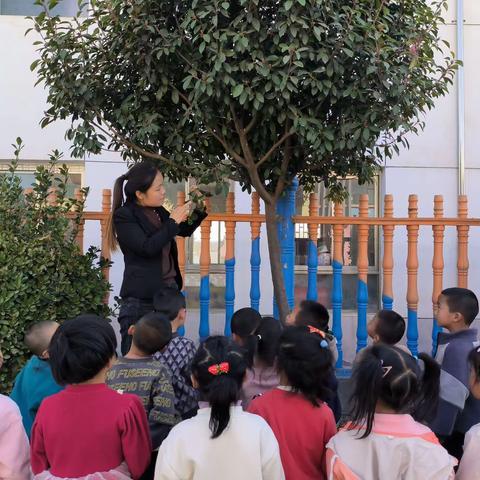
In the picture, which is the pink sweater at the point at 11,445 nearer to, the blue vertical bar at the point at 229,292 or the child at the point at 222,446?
the child at the point at 222,446

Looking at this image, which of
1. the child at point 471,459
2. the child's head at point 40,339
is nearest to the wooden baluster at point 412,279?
the child at point 471,459

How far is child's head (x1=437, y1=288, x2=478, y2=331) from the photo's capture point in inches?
124

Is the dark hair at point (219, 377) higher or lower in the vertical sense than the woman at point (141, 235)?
lower

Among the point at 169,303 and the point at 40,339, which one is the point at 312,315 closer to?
the point at 169,303

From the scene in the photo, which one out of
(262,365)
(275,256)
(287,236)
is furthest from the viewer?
(287,236)

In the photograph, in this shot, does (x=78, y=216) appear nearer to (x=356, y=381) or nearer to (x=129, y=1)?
(x=129, y=1)

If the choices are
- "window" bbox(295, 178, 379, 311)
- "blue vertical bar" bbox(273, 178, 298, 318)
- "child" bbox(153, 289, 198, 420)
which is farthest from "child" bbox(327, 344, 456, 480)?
"window" bbox(295, 178, 379, 311)

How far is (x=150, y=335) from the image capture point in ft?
9.02

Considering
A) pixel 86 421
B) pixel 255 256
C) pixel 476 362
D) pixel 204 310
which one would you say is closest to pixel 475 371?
pixel 476 362

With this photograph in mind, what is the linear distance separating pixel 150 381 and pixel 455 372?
1440mm

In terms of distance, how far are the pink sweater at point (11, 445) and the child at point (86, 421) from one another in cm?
5

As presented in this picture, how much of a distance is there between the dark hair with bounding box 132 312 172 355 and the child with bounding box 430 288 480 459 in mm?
1288

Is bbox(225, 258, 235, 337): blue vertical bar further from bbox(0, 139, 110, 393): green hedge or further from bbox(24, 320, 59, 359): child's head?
bbox(24, 320, 59, 359): child's head

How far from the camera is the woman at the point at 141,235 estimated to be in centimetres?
Answer: 329
